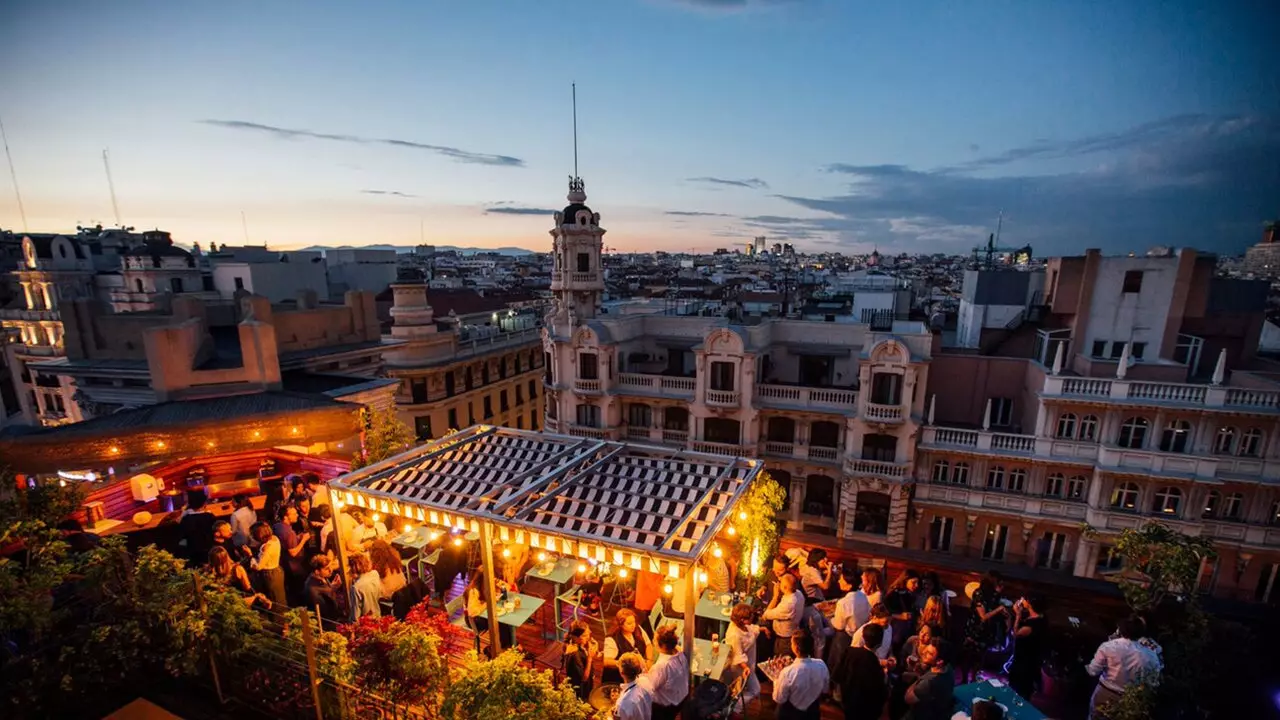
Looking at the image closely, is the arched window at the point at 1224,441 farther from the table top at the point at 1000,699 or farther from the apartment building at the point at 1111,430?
the table top at the point at 1000,699

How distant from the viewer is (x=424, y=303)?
37.2 metres

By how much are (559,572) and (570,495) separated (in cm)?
288

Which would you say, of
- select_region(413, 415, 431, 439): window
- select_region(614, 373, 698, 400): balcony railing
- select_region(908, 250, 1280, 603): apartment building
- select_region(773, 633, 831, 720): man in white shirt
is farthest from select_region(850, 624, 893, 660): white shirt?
select_region(413, 415, 431, 439): window

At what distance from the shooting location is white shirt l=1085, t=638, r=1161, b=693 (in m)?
8.38

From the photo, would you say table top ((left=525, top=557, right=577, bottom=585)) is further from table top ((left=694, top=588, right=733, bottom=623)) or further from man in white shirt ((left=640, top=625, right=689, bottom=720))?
man in white shirt ((left=640, top=625, right=689, bottom=720))

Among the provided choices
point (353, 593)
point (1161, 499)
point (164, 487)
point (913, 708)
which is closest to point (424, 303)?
point (164, 487)

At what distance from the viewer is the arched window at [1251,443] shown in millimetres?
22656

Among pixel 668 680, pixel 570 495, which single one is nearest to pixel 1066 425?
pixel 570 495

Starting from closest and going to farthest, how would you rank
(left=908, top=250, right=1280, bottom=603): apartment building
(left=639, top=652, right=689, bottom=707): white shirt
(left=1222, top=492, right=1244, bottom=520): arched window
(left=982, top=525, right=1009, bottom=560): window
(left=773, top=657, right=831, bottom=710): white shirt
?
(left=773, top=657, right=831, bottom=710): white shirt < (left=639, top=652, right=689, bottom=707): white shirt < (left=908, top=250, right=1280, bottom=603): apartment building < (left=1222, top=492, right=1244, bottom=520): arched window < (left=982, top=525, right=1009, bottom=560): window

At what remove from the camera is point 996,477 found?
26.7 m

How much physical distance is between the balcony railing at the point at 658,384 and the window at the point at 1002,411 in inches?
619

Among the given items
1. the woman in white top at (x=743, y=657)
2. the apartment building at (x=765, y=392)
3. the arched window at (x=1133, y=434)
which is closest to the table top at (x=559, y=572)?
the woman in white top at (x=743, y=657)

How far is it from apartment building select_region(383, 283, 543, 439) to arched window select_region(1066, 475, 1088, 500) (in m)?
35.3

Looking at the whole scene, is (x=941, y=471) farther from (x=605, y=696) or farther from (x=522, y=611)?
(x=605, y=696)
